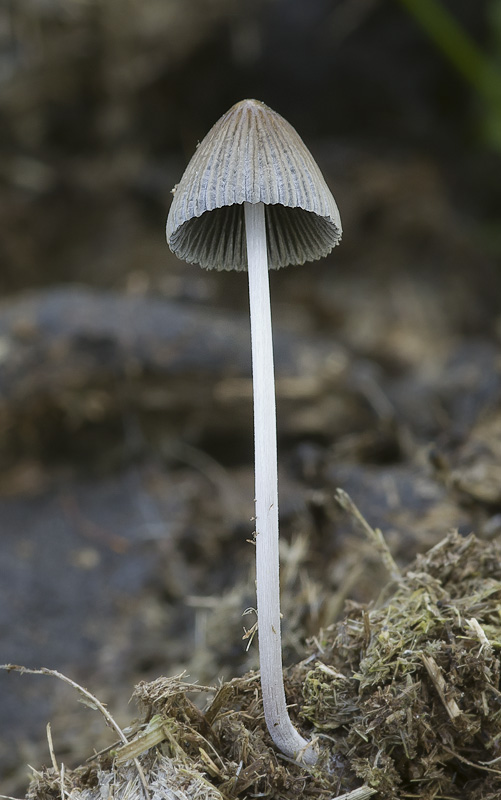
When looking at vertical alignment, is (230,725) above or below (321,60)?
below

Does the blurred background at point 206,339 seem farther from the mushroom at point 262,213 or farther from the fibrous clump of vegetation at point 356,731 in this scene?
the mushroom at point 262,213

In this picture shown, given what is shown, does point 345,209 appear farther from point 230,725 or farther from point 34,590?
point 230,725

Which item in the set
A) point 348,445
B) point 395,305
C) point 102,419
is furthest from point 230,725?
point 395,305

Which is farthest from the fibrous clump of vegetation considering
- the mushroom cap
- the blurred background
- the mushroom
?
the mushroom cap

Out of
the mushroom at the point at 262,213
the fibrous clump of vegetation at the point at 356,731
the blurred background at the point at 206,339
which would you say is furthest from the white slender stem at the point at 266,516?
the blurred background at the point at 206,339

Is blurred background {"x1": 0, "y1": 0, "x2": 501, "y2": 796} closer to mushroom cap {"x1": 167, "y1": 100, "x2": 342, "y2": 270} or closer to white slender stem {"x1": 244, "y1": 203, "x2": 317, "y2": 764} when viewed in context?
white slender stem {"x1": 244, "y1": 203, "x2": 317, "y2": 764}

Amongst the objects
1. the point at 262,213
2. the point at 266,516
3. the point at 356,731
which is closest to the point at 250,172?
the point at 262,213
